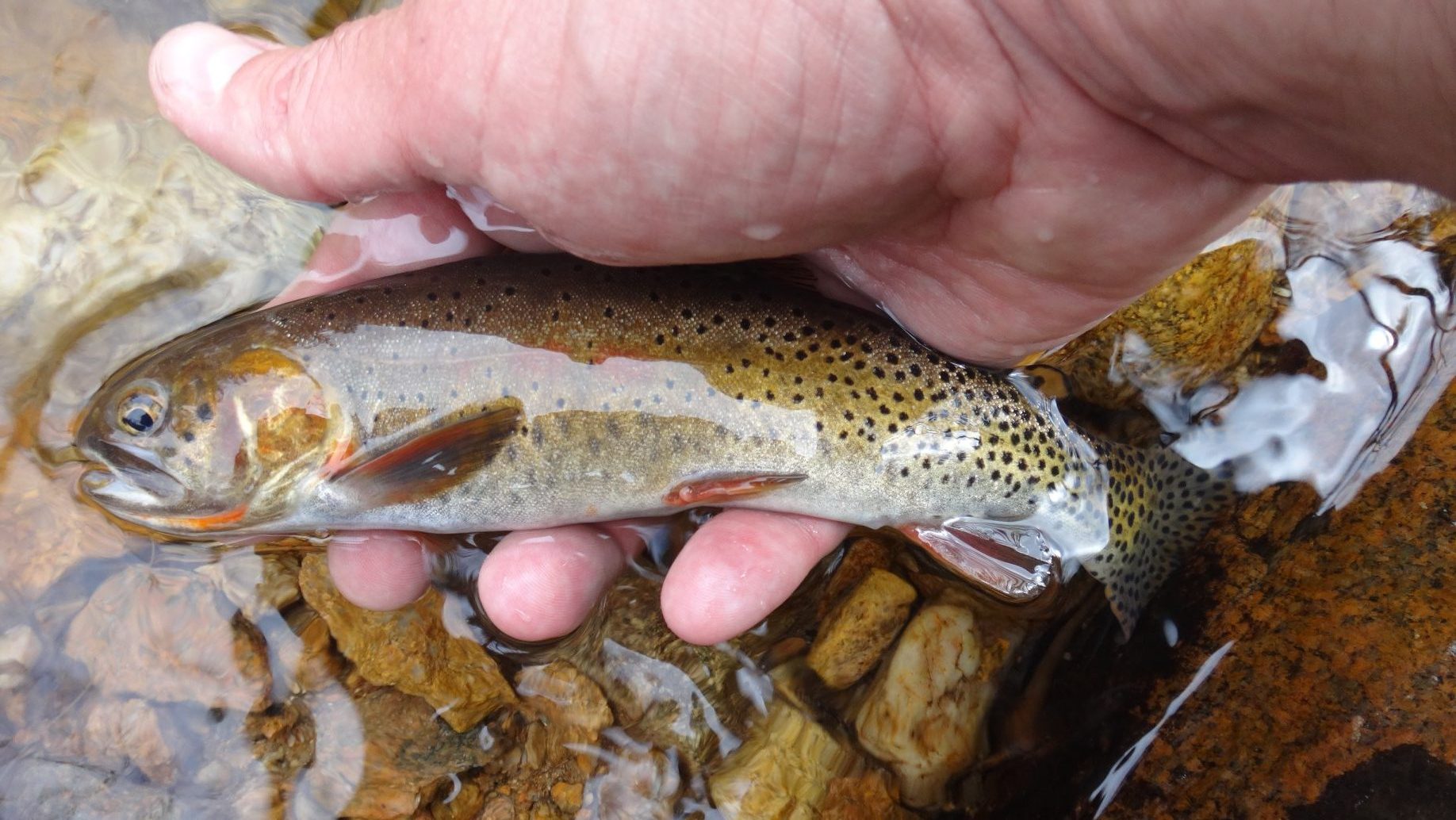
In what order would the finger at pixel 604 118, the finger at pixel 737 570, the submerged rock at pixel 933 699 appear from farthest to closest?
1. the submerged rock at pixel 933 699
2. the finger at pixel 737 570
3. the finger at pixel 604 118

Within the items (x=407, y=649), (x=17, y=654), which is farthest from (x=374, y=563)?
(x=17, y=654)

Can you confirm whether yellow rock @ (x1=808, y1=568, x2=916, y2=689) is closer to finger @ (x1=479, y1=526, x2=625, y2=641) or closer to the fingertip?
finger @ (x1=479, y1=526, x2=625, y2=641)

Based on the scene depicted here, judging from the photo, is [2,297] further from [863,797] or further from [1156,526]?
[1156,526]

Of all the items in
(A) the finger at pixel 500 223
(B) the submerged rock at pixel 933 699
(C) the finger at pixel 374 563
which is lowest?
(B) the submerged rock at pixel 933 699

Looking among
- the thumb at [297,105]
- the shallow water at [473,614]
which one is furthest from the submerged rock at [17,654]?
the thumb at [297,105]

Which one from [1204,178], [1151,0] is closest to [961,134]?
[1151,0]

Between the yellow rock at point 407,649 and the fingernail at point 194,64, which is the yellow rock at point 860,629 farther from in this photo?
the fingernail at point 194,64
